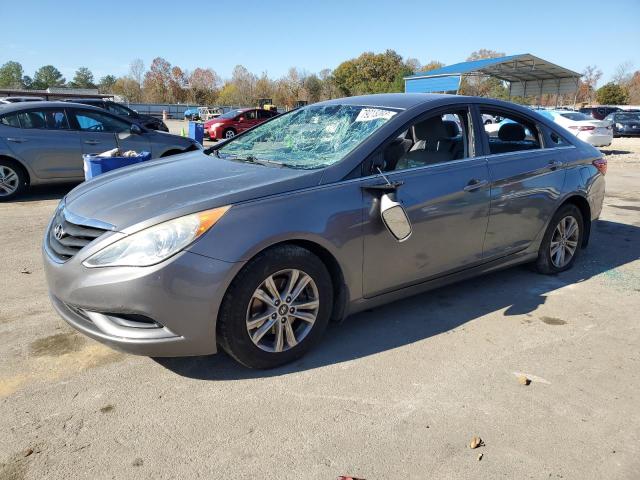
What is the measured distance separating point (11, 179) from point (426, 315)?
22.7ft

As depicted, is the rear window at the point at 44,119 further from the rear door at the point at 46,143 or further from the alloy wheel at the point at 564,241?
the alloy wheel at the point at 564,241

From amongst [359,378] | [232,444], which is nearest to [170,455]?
[232,444]

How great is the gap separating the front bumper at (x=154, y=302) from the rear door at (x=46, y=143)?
5.99 metres

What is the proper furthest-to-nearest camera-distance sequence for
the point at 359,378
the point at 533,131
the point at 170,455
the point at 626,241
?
the point at 626,241 < the point at 533,131 < the point at 359,378 < the point at 170,455

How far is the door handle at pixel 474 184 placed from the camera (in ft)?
12.2

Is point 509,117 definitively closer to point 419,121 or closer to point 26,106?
point 419,121

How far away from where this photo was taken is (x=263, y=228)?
276 centimetres

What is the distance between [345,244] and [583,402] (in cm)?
159

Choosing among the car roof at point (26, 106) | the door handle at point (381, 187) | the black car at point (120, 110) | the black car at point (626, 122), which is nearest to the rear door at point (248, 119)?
the black car at point (120, 110)

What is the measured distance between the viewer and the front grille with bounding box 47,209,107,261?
2807 millimetres

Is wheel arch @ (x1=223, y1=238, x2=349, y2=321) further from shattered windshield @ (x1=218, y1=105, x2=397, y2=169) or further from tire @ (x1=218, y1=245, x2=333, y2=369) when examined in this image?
shattered windshield @ (x1=218, y1=105, x2=397, y2=169)

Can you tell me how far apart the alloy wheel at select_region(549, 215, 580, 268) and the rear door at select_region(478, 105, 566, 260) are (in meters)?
0.34

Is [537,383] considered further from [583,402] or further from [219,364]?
[219,364]

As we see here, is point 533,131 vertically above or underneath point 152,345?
above
